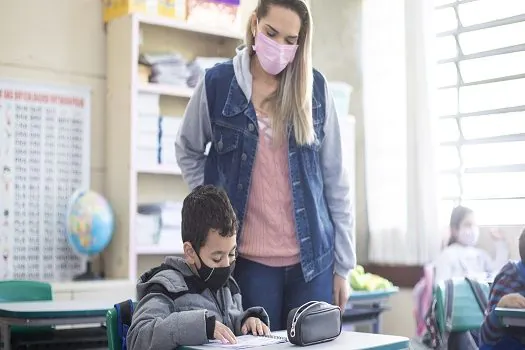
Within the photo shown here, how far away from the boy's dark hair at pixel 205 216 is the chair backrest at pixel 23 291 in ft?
5.38

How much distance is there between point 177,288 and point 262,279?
0.37m

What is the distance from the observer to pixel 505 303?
2582 mm

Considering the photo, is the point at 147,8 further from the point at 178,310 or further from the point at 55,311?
the point at 178,310

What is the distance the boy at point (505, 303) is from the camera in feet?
8.43

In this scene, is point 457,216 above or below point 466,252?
above

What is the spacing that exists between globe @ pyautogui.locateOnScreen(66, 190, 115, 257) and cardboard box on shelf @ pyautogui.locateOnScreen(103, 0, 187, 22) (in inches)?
40.6

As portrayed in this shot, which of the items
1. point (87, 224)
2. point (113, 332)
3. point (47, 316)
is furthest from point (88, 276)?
point (113, 332)

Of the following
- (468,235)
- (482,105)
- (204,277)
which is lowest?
(204,277)

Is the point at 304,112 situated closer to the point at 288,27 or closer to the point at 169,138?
the point at 288,27

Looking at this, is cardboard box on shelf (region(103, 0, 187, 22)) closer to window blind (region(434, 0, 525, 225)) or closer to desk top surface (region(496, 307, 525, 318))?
window blind (region(434, 0, 525, 225))

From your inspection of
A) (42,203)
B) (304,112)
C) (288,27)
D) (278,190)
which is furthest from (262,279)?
(42,203)

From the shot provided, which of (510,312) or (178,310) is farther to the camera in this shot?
(510,312)

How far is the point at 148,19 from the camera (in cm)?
448

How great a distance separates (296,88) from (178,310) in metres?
0.76
